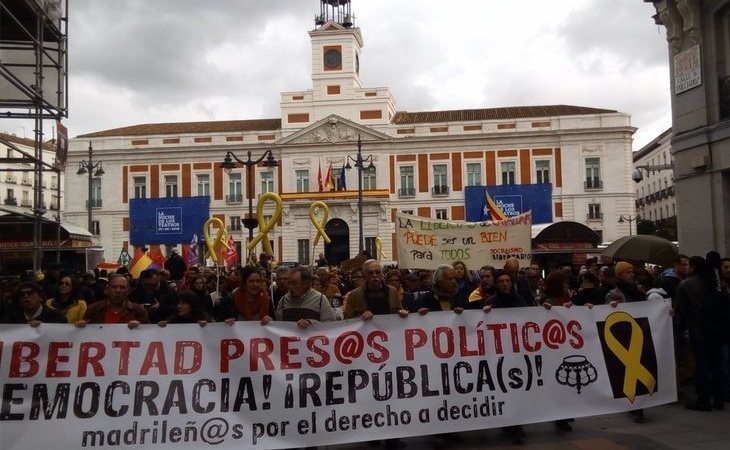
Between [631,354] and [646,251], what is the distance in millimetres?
5246

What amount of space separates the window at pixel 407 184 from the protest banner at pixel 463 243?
43.1 m

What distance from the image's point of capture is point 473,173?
5500cm

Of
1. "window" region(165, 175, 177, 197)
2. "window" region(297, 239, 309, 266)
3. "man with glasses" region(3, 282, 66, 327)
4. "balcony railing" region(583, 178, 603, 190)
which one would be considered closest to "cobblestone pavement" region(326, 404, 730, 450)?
"man with glasses" region(3, 282, 66, 327)

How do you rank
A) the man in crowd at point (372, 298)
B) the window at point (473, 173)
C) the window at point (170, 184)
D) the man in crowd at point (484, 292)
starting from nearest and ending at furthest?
the man in crowd at point (372, 298), the man in crowd at point (484, 292), the window at point (473, 173), the window at point (170, 184)

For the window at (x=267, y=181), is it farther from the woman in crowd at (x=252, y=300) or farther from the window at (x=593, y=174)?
the woman in crowd at (x=252, y=300)

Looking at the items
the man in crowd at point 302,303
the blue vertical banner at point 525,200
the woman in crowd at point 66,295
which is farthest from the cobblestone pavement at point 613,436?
the blue vertical banner at point 525,200

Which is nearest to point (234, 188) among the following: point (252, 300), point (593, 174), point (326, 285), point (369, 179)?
point (369, 179)

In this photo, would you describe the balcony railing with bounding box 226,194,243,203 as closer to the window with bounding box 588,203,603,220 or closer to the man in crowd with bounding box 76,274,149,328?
the window with bounding box 588,203,603,220

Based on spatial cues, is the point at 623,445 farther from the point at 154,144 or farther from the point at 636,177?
the point at 154,144

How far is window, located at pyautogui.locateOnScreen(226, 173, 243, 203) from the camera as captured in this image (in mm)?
56559

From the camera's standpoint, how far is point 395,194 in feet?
181

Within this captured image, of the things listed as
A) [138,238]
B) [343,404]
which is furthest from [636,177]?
[343,404]

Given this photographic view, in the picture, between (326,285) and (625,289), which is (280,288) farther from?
(625,289)

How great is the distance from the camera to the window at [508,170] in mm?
54438
